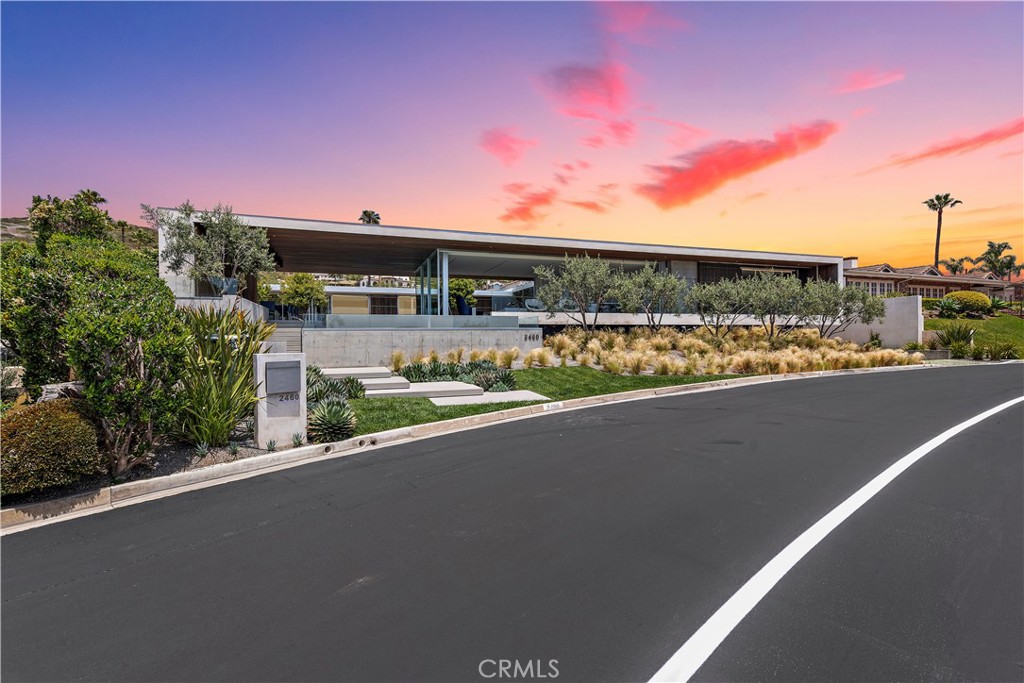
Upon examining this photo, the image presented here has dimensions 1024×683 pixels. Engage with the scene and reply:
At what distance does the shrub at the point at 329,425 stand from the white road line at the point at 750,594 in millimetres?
7356

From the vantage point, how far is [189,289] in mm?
22719

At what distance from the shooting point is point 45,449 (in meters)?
6.02

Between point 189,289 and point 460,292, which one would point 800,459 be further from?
point 460,292

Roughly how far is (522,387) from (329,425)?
821 centimetres

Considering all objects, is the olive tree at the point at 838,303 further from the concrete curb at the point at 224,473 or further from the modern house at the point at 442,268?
the concrete curb at the point at 224,473

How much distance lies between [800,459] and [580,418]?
507 cm

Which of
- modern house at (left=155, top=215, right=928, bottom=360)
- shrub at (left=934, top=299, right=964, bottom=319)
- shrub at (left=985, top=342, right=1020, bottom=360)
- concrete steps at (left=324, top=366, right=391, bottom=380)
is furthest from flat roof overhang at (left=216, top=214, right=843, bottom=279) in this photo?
shrub at (left=934, top=299, right=964, bottom=319)

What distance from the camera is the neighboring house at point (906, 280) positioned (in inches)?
2205

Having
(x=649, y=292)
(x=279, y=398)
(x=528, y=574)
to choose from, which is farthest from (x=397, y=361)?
(x=528, y=574)

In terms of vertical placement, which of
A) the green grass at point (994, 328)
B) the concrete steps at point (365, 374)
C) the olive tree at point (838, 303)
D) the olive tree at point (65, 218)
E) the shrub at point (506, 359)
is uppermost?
the olive tree at point (65, 218)

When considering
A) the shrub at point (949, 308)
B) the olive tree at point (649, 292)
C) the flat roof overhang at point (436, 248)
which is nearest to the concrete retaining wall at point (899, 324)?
the flat roof overhang at point (436, 248)

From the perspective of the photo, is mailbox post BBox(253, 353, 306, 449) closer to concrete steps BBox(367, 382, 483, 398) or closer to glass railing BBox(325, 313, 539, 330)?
concrete steps BBox(367, 382, 483, 398)

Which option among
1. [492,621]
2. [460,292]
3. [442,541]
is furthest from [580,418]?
[460,292]

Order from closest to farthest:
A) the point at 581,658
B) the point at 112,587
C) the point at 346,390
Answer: the point at 581,658 < the point at 112,587 < the point at 346,390
